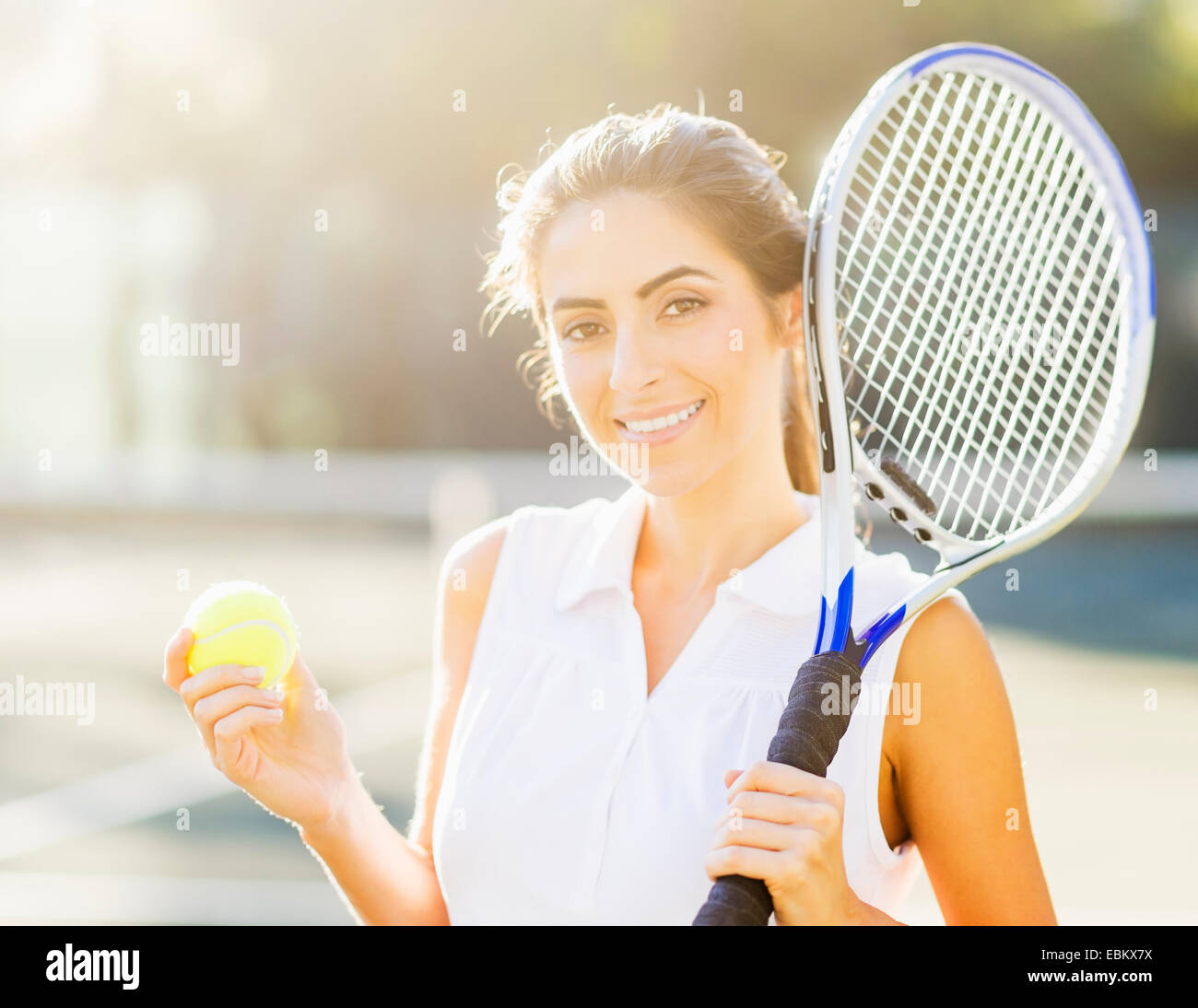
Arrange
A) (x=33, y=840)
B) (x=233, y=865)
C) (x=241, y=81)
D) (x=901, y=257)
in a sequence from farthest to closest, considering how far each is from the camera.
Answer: (x=241, y=81), (x=33, y=840), (x=233, y=865), (x=901, y=257)

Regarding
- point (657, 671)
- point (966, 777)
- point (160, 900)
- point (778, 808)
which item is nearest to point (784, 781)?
point (778, 808)

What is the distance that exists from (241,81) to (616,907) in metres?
14.5

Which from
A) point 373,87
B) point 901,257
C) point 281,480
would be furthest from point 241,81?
point 901,257

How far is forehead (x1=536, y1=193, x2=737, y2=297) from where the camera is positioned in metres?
1.90

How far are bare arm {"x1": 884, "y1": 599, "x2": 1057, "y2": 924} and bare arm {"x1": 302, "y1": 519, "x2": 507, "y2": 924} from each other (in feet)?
2.16

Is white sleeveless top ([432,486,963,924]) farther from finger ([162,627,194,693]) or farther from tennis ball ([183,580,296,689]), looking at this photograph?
finger ([162,627,194,693])

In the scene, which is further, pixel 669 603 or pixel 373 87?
pixel 373 87

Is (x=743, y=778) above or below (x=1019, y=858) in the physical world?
above

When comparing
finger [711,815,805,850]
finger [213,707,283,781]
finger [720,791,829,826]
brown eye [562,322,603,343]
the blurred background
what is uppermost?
the blurred background

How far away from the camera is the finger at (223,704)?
1.79 meters

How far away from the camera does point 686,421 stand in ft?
6.40

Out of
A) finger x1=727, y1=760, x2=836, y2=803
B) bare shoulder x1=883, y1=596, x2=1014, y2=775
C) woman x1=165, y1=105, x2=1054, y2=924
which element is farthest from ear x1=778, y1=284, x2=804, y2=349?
finger x1=727, y1=760, x2=836, y2=803

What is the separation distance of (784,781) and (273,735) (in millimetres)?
730
